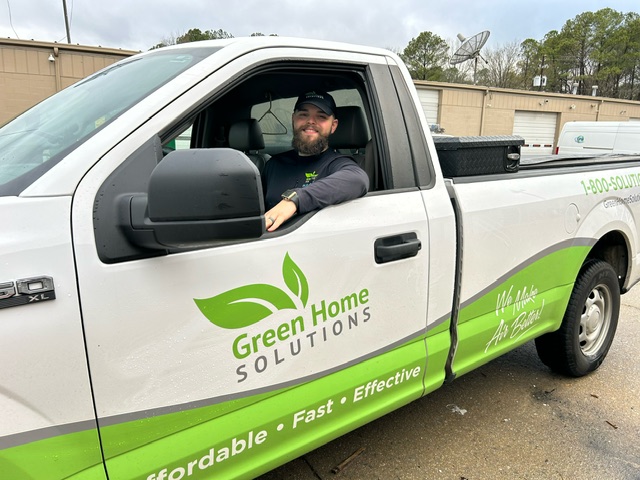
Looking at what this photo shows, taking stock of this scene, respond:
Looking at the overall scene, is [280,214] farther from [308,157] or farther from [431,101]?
[431,101]

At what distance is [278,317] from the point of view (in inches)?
67.8

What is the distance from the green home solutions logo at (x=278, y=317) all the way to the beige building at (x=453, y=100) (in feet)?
46.0

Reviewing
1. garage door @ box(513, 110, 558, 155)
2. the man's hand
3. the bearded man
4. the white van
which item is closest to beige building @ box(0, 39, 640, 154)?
garage door @ box(513, 110, 558, 155)

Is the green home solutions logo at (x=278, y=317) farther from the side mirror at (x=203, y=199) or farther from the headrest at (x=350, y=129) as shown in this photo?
the headrest at (x=350, y=129)

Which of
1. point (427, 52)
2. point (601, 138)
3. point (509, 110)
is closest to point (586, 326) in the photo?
point (601, 138)

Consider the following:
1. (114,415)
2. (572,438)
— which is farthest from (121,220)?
(572,438)

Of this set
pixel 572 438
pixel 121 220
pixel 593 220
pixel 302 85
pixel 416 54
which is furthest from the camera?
pixel 416 54

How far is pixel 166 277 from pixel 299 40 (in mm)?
1113

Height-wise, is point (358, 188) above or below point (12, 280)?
above

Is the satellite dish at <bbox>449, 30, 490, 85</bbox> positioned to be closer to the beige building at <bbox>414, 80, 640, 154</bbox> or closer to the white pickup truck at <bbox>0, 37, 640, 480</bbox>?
the beige building at <bbox>414, 80, 640, 154</bbox>

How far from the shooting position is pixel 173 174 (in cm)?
124

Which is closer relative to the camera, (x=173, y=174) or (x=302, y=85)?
(x=173, y=174)

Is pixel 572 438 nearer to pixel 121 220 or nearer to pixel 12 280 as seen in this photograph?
pixel 121 220

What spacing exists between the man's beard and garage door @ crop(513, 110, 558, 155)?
93.9ft
